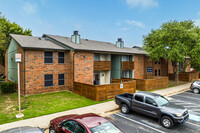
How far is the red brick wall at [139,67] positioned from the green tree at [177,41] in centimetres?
270

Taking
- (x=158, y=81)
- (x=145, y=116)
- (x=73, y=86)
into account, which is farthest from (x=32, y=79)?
(x=158, y=81)

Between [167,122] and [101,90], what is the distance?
21.7 feet

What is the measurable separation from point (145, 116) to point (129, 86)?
5920 mm

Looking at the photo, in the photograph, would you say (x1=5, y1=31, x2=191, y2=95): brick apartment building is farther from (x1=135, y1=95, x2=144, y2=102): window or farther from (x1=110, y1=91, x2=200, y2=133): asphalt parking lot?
(x1=135, y1=95, x2=144, y2=102): window

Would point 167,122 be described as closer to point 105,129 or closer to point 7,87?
point 105,129

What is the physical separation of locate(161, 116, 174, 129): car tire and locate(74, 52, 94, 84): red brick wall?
1098 centimetres

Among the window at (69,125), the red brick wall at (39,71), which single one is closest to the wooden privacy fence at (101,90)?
the red brick wall at (39,71)

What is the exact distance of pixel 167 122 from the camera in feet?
25.6

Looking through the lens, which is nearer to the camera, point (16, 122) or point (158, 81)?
point (16, 122)

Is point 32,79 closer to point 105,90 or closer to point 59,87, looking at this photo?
point 59,87

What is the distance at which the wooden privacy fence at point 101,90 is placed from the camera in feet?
42.5

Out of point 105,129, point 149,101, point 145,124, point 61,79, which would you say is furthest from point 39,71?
point 105,129

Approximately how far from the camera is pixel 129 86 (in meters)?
15.4

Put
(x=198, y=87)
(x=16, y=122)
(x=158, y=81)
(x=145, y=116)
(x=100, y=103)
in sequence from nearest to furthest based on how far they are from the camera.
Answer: (x=16, y=122) → (x=145, y=116) → (x=100, y=103) → (x=198, y=87) → (x=158, y=81)
